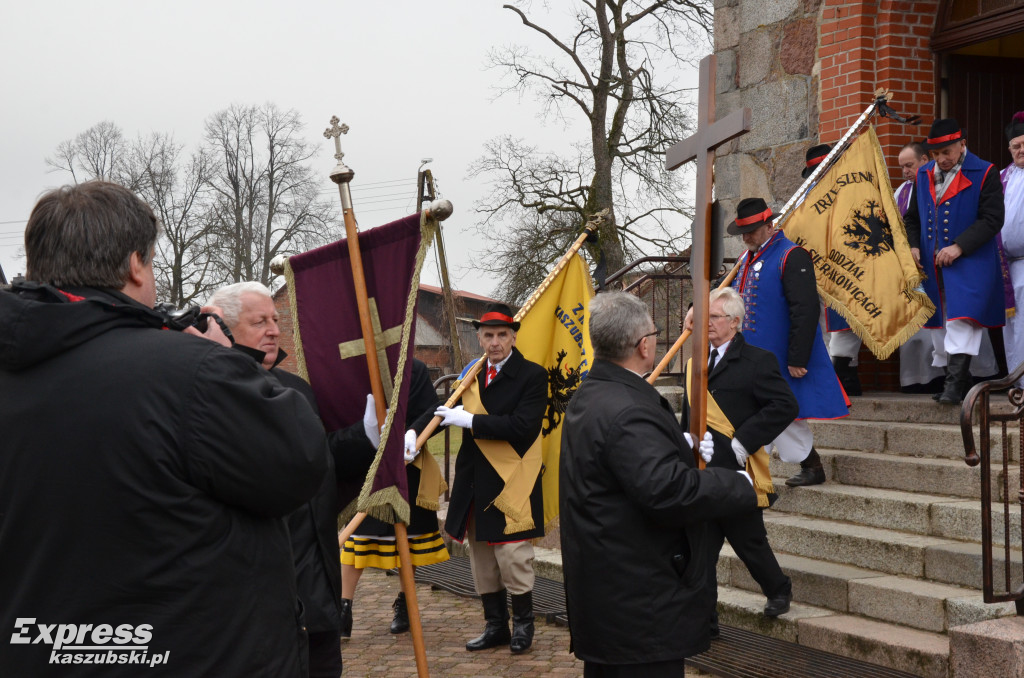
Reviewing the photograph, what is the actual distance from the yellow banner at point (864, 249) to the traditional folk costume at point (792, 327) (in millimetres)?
625

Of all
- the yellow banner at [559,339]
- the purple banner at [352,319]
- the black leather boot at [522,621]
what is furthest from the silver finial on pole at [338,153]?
the black leather boot at [522,621]

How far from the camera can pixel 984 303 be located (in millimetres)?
6637

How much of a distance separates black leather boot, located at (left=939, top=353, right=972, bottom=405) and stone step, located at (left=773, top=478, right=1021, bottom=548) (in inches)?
33.7

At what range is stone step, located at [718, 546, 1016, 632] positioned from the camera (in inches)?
193

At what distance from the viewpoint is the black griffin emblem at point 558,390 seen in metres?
6.35

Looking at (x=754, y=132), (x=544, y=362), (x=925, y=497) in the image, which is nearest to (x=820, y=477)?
(x=925, y=497)

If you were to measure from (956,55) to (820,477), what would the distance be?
402 centimetres

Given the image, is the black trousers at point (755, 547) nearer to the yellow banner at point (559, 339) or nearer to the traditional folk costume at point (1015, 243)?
the yellow banner at point (559, 339)

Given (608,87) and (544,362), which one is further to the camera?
(608,87)

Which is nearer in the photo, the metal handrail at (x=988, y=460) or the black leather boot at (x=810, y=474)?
the metal handrail at (x=988, y=460)

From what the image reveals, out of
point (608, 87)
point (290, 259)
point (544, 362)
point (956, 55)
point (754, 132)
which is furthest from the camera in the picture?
point (608, 87)

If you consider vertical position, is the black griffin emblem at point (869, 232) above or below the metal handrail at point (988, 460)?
above

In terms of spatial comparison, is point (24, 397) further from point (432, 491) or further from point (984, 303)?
point (984, 303)

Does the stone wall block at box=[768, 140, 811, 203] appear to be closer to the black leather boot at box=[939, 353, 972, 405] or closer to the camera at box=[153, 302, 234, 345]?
the black leather boot at box=[939, 353, 972, 405]
